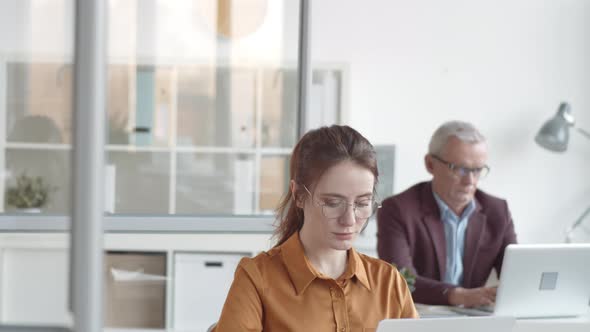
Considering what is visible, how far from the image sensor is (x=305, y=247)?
2225 mm

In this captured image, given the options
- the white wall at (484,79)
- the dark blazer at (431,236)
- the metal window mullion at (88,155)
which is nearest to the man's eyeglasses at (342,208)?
the metal window mullion at (88,155)

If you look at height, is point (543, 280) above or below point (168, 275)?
above

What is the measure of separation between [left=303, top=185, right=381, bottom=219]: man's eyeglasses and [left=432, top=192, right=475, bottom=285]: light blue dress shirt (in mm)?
1411

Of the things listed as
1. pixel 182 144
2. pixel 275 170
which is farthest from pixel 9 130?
pixel 275 170

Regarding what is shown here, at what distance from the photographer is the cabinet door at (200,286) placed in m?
4.83

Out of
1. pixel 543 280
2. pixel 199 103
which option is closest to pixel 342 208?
pixel 543 280

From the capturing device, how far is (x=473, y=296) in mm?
3145

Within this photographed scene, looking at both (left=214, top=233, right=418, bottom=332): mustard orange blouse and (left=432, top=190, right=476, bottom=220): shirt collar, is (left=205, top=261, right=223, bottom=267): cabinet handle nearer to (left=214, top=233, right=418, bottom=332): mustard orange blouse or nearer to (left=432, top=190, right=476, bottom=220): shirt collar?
(left=432, top=190, right=476, bottom=220): shirt collar

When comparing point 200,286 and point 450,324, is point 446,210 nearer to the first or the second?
point 450,324

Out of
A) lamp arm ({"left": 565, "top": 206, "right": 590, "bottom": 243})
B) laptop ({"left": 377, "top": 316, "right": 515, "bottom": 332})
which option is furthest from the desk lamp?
laptop ({"left": 377, "top": 316, "right": 515, "bottom": 332})

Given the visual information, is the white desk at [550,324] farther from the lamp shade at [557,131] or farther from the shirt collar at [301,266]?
the lamp shade at [557,131]

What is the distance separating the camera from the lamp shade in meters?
5.74

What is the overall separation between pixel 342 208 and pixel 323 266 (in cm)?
17

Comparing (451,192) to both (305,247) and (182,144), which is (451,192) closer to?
(305,247)
